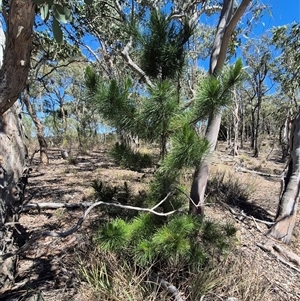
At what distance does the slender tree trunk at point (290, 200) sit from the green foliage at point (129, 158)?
2915mm

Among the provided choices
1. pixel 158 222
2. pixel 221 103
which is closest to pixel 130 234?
pixel 158 222

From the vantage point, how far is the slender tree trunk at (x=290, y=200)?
4242 millimetres

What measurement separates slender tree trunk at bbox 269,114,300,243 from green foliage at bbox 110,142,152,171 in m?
2.91

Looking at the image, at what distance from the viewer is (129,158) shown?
8.41 feet

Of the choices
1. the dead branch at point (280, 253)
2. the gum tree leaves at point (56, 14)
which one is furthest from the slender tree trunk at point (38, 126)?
the gum tree leaves at point (56, 14)

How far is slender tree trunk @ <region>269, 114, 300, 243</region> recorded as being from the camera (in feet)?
13.9

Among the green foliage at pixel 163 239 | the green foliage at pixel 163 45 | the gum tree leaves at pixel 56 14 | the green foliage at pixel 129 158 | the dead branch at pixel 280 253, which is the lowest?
the dead branch at pixel 280 253

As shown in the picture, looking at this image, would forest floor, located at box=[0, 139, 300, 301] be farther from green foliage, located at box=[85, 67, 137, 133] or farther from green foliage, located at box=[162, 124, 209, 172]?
green foliage, located at box=[85, 67, 137, 133]

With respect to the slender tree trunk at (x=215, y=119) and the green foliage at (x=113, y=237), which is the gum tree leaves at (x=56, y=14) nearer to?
the green foliage at (x=113, y=237)

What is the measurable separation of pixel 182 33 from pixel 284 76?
1546 centimetres

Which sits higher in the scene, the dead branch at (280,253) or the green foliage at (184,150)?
the green foliage at (184,150)


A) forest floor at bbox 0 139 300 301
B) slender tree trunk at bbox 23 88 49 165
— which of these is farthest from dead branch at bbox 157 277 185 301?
slender tree trunk at bbox 23 88 49 165

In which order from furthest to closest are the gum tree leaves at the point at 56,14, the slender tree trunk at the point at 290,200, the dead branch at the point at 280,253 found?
1. the slender tree trunk at the point at 290,200
2. the dead branch at the point at 280,253
3. the gum tree leaves at the point at 56,14

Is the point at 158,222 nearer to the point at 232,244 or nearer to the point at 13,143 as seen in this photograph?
the point at 232,244
